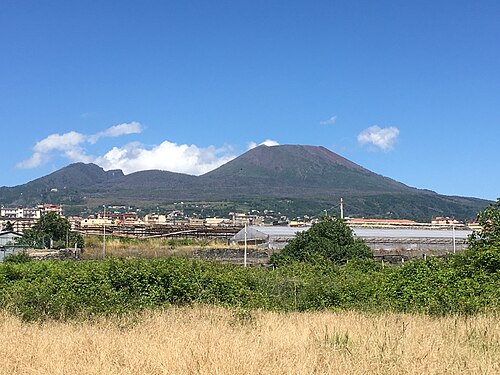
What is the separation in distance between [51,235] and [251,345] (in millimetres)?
44456

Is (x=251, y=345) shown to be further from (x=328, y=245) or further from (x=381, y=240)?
(x=381, y=240)

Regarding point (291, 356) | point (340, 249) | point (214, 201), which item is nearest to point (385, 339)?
point (291, 356)

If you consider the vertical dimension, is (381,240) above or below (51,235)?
below

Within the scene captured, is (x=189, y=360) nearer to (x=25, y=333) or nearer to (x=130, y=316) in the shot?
(x=25, y=333)

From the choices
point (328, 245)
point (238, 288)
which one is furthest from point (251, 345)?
point (328, 245)

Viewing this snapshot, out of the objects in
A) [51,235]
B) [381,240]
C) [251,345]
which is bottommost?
[381,240]

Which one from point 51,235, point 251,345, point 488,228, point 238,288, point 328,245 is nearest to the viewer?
point 251,345

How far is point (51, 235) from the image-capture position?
159 ft

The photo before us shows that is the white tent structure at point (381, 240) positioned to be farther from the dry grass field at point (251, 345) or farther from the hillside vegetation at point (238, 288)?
the dry grass field at point (251, 345)

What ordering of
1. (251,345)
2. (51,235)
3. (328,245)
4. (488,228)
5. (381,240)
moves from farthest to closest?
(381,240), (51,235), (328,245), (488,228), (251,345)

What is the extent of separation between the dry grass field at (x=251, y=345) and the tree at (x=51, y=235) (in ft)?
125

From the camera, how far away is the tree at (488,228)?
14.8 metres

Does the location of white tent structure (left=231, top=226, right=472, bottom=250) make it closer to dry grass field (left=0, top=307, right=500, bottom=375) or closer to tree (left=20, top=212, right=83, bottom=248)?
tree (left=20, top=212, right=83, bottom=248)

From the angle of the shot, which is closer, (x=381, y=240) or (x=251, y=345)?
(x=251, y=345)
